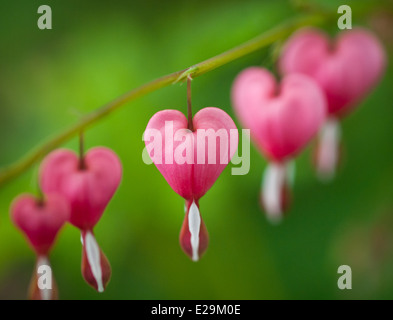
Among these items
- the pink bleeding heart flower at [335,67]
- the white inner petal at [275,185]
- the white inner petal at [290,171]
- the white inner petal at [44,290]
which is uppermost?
the pink bleeding heart flower at [335,67]

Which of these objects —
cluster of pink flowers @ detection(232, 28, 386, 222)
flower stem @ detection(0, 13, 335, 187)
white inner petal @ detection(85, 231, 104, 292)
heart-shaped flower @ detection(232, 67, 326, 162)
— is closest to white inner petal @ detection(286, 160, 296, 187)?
cluster of pink flowers @ detection(232, 28, 386, 222)

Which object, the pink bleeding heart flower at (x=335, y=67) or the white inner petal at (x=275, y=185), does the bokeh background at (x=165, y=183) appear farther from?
the white inner petal at (x=275, y=185)

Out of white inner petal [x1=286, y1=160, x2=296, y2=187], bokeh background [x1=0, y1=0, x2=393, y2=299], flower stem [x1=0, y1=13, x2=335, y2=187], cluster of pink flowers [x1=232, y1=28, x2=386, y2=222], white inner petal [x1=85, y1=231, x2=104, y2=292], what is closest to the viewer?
flower stem [x1=0, y1=13, x2=335, y2=187]

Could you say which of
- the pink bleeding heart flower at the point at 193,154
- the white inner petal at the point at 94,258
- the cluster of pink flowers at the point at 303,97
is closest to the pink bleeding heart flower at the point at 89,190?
the white inner petal at the point at 94,258

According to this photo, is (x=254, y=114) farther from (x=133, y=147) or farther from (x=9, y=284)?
(x=9, y=284)

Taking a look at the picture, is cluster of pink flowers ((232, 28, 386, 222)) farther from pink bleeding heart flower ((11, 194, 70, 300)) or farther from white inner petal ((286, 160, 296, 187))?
pink bleeding heart flower ((11, 194, 70, 300))
